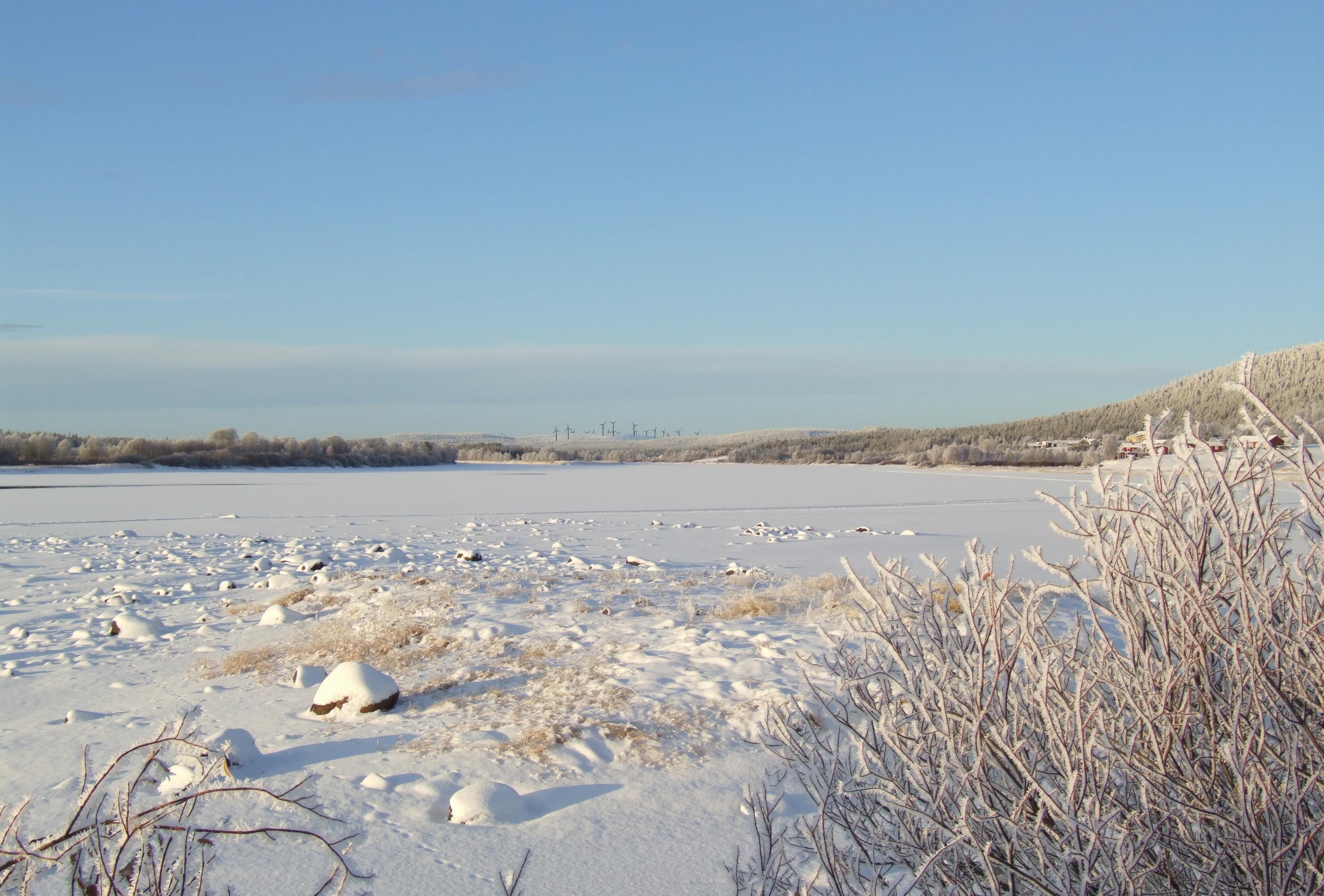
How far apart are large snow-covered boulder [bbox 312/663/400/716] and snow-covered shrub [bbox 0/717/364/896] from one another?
0.62m

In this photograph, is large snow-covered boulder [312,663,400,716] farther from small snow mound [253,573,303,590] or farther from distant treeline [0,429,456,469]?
distant treeline [0,429,456,469]

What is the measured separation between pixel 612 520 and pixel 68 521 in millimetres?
8918

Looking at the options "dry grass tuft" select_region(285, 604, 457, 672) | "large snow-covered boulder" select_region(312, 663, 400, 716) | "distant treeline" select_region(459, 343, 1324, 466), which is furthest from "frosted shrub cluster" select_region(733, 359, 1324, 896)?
"distant treeline" select_region(459, 343, 1324, 466)

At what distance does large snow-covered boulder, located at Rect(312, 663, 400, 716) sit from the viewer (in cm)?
437

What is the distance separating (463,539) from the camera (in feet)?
38.8

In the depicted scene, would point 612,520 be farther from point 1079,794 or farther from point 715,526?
point 1079,794

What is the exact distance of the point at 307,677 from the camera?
5004 millimetres

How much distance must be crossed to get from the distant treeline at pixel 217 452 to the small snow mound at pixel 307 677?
3239 cm

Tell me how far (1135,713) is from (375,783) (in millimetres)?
2859

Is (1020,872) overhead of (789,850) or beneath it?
overhead

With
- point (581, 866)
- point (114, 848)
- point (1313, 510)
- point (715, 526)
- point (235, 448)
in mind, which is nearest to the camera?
point (114, 848)

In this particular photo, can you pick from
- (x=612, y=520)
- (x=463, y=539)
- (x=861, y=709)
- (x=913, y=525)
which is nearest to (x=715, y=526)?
(x=612, y=520)

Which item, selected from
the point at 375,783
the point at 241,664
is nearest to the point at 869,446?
the point at 241,664

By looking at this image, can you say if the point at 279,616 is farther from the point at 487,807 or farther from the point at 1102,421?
the point at 1102,421
